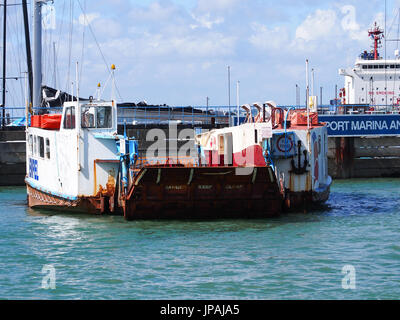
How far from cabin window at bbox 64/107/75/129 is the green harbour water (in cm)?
301

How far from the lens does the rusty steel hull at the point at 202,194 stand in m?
20.5

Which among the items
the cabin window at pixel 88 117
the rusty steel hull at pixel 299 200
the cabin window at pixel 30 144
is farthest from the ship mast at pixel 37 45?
the rusty steel hull at pixel 299 200

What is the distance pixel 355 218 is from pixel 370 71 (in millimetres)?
43656

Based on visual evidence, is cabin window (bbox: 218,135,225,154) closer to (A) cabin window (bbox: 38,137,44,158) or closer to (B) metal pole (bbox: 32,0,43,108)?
(A) cabin window (bbox: 38,137,44,158)

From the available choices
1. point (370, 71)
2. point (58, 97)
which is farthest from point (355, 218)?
point (370, 71)

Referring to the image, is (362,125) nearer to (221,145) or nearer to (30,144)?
(221,145)

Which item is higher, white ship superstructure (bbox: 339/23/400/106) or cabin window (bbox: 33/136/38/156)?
white ship superstructure (bbox: 339/23/400/106)

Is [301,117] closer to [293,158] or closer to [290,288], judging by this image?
[293,158]

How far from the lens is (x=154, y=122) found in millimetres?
41500

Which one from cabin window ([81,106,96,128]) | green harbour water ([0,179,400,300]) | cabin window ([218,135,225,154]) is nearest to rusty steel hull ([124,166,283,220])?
green harbour water ([0,179,400,300])

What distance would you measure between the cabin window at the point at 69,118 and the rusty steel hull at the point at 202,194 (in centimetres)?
366

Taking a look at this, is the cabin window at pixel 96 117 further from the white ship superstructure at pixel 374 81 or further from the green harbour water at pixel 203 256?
the white ship superstructure at pixel 374 81

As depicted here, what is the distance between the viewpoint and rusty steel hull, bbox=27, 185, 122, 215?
22.1 m

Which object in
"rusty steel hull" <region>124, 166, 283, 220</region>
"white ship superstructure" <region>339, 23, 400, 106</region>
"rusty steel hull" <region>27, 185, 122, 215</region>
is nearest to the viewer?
"rusty steel hull" <region>124, 166, 283, 220</region>
